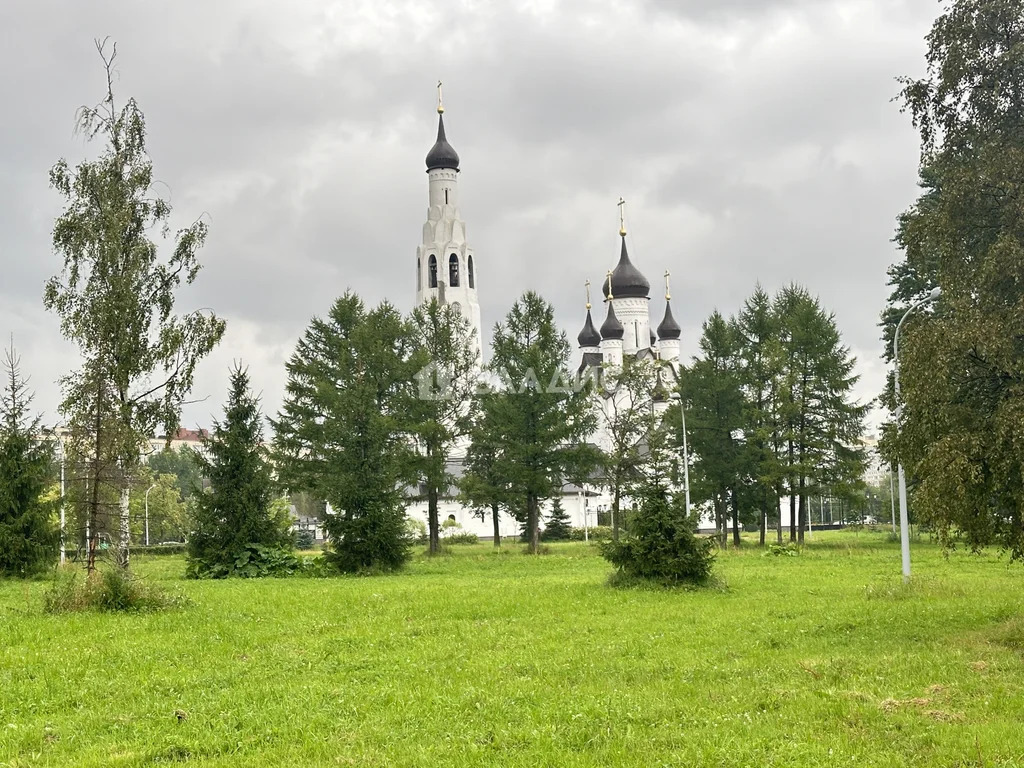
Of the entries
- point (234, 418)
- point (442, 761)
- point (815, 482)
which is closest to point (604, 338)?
point (815, 482)

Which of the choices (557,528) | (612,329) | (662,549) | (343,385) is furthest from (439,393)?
(612,329)

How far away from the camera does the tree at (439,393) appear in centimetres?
3956

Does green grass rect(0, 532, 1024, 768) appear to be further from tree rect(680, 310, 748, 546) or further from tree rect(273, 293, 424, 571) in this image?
tree rect(680, 310, 748, 546)

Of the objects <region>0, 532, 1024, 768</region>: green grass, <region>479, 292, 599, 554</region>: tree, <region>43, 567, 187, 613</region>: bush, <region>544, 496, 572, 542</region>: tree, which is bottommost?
<region>544, 496, 572, 542</region>: tree

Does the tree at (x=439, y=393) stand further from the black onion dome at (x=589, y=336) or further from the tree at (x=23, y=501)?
the black onion dome at (x=589, y=336)

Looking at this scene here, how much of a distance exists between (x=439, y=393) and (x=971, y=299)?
31.3 meters

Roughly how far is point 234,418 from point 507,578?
9.85m

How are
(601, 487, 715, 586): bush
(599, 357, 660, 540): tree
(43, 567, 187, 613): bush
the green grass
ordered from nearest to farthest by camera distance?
the green grass → (43, 567, 187, 613): bush → (601, 487, 715, 586): bush → (599, 357, 660, 540): tree

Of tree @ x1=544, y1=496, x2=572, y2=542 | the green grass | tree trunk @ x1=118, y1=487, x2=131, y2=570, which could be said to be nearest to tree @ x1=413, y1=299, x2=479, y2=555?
tree @ x1=544, y1=496, x2=572, y2=542

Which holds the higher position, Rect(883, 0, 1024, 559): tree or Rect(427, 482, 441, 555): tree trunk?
Rect(883, 0, 1024, 559): tree

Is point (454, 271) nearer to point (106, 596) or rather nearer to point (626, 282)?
point (626, 282)

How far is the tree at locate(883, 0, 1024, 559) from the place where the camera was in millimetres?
11641

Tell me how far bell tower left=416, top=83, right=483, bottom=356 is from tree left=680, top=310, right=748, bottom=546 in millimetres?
27107

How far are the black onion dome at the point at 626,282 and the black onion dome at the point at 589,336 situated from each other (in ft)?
11.1
